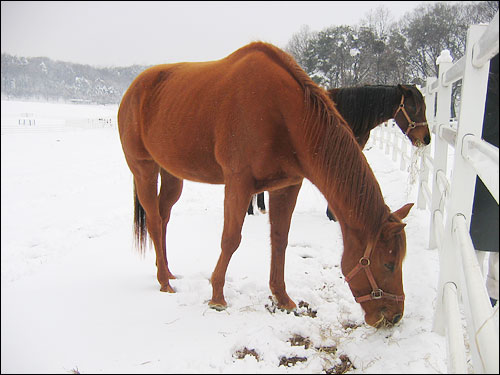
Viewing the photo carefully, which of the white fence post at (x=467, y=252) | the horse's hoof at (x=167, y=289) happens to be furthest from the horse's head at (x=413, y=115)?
the horse's hoof at (x=167, y=289)

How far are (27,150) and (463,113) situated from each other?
7.25 ft

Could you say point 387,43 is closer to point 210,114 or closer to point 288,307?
point 210,114

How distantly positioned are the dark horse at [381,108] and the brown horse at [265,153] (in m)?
2.20

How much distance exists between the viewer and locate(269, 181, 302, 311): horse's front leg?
2.56m

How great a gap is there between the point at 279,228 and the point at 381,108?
2788 mm

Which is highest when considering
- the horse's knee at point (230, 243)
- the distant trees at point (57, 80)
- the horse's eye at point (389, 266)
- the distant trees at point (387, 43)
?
the distant trees at point (387, 43)

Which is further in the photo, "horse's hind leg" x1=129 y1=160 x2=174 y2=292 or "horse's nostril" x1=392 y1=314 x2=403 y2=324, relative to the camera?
"horse's hind leg" x1=129 y1=160 x2=174 y2=292

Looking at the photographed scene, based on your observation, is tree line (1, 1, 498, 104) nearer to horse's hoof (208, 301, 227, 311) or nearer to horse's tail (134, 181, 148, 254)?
horse's tail (134, 181, 148, 254)

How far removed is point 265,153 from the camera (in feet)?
7.19

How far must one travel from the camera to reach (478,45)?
58.7 inches

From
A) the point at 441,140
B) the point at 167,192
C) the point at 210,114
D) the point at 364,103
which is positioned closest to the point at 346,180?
the point at 210,114

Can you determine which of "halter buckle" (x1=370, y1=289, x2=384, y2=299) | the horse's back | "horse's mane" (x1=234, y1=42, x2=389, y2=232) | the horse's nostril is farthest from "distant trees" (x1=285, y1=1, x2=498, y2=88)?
the horse's nostril

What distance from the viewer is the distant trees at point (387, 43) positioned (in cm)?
211

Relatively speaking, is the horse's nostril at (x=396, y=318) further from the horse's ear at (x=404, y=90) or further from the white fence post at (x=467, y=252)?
the horse's ear at (x=404, y=90)
